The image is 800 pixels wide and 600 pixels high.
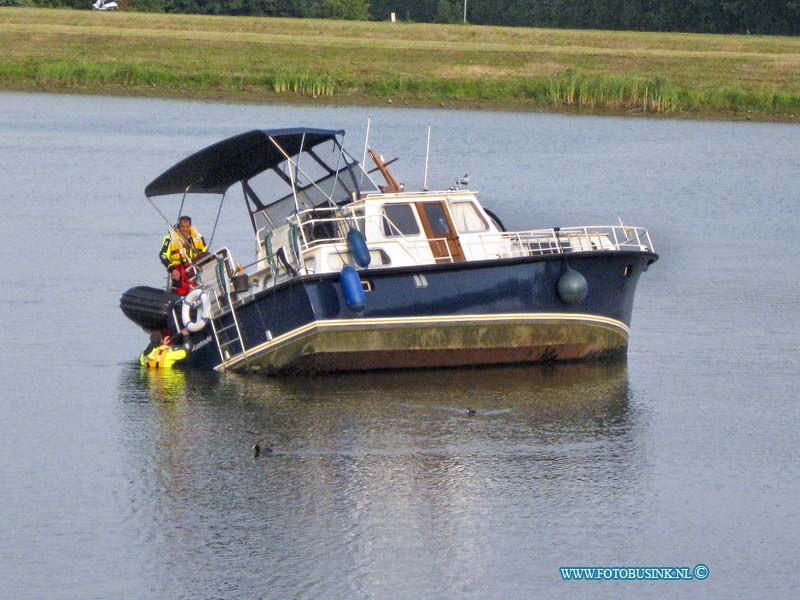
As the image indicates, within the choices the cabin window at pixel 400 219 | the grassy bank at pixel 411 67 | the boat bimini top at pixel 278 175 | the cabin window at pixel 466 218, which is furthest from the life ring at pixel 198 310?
the grassy bank at pixel 411 67

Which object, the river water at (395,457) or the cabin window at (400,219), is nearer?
the river water at (395,457)

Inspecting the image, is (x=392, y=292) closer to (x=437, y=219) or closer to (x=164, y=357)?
(x=437, y=219)

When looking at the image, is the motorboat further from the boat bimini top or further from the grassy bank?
the grassy bank

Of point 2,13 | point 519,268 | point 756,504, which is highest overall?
point 2,13

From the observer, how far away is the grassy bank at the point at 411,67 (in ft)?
172

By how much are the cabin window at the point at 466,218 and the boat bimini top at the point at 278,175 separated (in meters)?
1.30

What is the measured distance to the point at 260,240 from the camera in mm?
18688

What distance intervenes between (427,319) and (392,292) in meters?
0.55

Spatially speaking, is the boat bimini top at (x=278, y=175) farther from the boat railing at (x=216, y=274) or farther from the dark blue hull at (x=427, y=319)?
the dark blue hull at (x=427, y=319)

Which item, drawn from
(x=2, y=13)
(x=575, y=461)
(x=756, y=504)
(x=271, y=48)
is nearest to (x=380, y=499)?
(x=575, y=461)

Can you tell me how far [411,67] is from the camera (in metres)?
58.6

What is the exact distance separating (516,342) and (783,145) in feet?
95.6

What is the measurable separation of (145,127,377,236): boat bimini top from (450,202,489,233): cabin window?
130 centimetres

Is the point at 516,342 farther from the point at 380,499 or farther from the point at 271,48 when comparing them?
the point at 271,48
